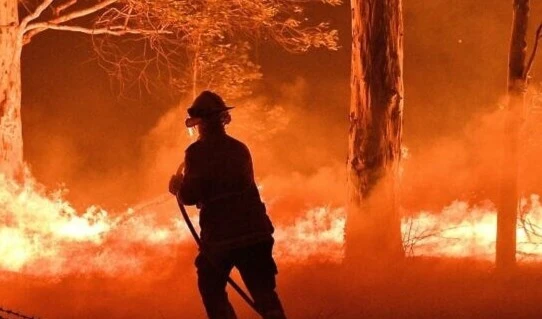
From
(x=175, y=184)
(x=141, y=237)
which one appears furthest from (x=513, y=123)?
(x=141, y=237)

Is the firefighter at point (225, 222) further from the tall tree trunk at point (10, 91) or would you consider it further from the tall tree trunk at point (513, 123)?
the tall tree trunk at point (10, 91)

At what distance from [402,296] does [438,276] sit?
1025 millimetres

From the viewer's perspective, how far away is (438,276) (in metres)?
9.91

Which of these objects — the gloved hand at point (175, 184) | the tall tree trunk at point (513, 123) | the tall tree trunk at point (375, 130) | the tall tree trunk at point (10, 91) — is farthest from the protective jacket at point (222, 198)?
the tall tree trunk at point (10, 91)

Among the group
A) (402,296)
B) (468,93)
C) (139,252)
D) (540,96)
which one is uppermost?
(468,93)

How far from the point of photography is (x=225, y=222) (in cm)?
573

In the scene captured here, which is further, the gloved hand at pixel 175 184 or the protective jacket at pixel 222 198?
the gloved hand at pixel 175 184

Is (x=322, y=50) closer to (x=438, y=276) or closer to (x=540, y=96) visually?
(x=540, y=96)

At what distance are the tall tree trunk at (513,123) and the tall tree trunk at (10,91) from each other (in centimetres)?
858

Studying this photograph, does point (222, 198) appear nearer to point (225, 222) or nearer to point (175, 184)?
point (225, 222)

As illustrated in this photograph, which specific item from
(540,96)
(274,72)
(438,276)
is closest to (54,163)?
(274,72)

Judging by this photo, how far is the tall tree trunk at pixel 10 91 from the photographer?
538 inches

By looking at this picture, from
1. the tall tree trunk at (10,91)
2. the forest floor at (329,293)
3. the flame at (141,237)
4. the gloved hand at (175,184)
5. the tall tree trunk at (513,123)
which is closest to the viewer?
the gloved hand at (175,184)

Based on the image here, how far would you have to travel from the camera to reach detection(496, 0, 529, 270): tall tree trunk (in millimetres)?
9414
